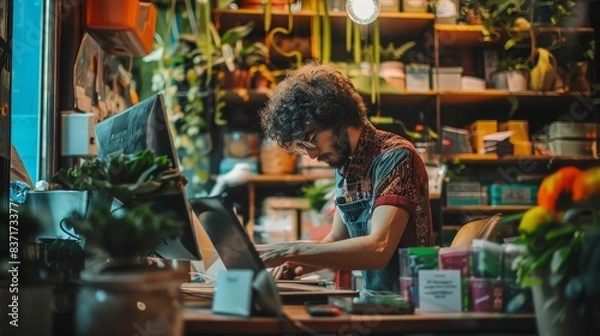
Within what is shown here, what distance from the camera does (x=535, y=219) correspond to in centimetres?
109

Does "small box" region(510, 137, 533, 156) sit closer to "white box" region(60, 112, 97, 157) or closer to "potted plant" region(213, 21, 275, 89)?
"potted plant" region(213, 21, 275, 89)

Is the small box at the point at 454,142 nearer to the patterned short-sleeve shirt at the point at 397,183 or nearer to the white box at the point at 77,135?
the patterned short-sleeve shirt at the point at 397,183

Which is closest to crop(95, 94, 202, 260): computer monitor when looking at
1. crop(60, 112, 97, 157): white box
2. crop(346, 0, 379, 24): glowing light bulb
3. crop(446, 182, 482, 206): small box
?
crop(60, 112, 97, 157): white box

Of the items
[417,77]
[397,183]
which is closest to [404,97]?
[417,77]

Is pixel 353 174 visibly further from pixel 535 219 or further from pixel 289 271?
pixel 535 219

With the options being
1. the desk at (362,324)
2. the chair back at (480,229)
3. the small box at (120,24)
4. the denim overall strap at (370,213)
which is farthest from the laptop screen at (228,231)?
the small box at (120,24)

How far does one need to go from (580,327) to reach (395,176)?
3.00ft

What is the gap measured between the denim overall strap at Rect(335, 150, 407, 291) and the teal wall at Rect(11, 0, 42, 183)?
1205mm

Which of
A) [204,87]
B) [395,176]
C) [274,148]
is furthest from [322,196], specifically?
[395,176]

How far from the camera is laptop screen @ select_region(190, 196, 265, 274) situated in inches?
47.1

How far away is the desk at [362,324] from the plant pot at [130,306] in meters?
0.06

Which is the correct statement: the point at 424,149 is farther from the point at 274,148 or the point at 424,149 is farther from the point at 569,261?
the point at 569,261

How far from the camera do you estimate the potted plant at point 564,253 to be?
1040mm

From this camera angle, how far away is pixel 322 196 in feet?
12.9
